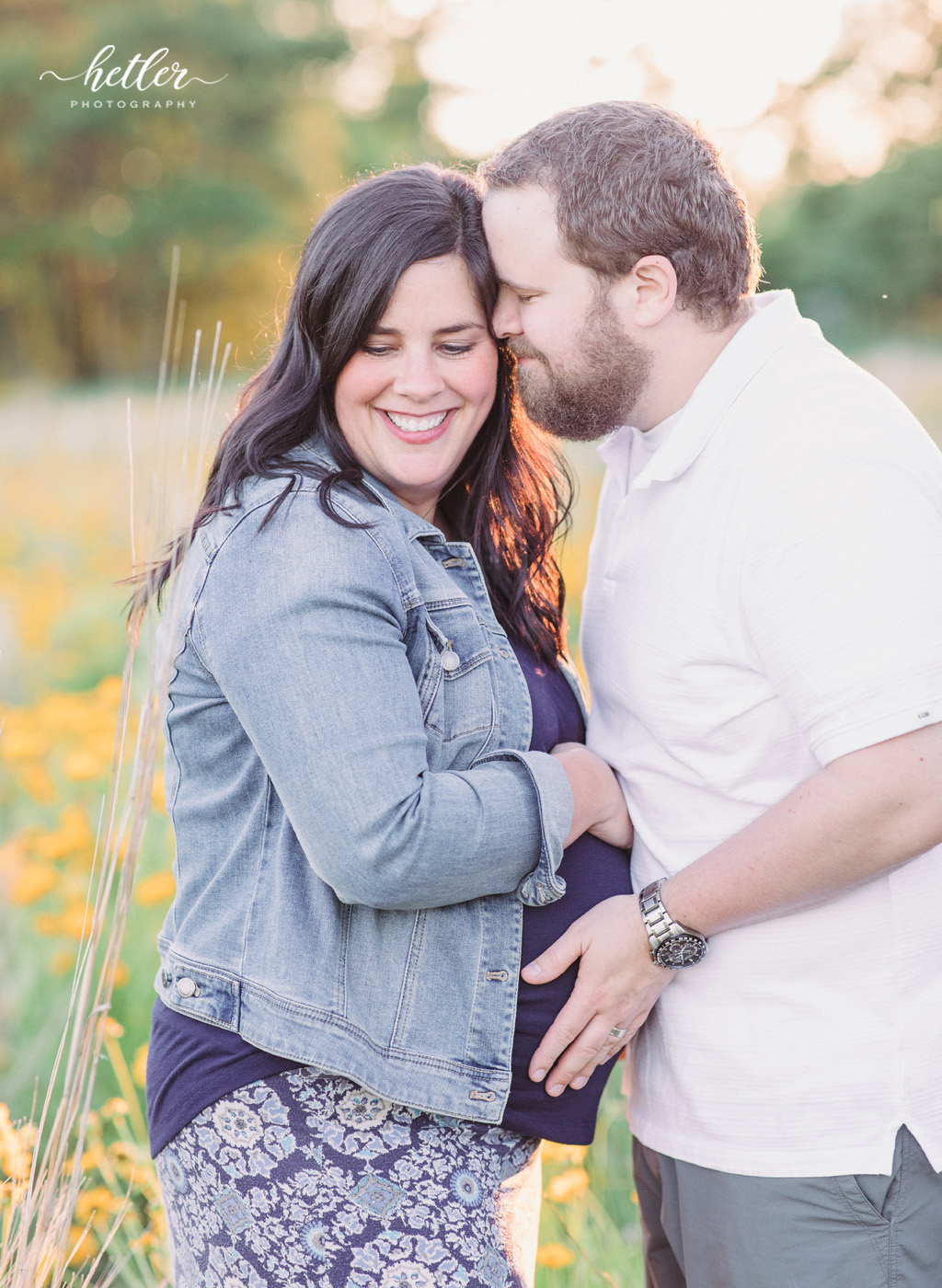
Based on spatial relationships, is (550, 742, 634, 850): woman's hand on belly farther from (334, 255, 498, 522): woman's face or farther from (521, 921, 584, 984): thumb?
(334, 255, 498, 522): woman's face

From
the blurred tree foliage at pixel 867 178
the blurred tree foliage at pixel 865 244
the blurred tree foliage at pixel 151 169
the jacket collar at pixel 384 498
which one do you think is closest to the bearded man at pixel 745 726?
the jacket collar at pixel 384 498

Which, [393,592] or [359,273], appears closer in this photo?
[393,592]

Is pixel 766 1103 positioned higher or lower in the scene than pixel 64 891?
higher

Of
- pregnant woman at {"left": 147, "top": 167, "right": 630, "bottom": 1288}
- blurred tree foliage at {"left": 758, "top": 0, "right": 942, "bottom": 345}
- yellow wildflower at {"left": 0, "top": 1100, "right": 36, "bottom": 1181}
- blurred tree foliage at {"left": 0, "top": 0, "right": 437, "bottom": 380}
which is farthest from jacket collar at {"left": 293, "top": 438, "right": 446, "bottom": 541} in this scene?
blurred tree foliage at {"left": 758, "top": 0, "right": 942, "bottom": 345}

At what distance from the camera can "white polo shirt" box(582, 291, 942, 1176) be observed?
1523 mm

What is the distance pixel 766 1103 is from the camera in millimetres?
1703

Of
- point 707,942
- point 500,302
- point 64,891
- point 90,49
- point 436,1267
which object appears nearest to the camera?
point 436,1267

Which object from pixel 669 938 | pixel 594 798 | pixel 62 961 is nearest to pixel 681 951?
pixel 669 938

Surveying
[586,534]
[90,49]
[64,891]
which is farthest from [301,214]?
[64,891]

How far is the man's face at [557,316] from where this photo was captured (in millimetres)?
1929

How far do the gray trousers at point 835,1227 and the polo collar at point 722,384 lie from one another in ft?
3.30

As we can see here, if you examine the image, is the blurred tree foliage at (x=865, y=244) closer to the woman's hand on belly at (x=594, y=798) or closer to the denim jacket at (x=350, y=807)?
the woman's hand on belly at (x=594, y=798)

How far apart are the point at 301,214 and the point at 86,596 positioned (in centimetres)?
2515

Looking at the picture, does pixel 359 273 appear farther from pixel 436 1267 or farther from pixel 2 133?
pixel 2 133
